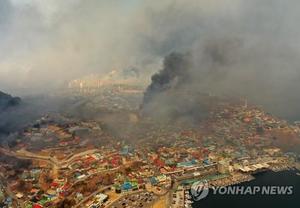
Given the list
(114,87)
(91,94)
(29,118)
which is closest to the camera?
(29,118)

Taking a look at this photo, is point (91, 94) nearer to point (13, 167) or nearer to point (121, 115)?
point (121, 115)

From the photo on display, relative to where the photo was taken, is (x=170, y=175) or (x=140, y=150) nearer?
(x=170, y=175)

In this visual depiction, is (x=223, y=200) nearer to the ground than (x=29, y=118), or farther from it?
nearer to the ground

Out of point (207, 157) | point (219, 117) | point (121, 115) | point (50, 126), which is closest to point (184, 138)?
point (207, 157)

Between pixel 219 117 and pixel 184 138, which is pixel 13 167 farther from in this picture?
pixel 219 117

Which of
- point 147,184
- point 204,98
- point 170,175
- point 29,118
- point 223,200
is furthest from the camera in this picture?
point 204,98

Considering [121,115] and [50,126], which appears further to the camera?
[121,115]

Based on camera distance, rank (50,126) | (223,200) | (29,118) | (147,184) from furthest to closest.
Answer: (29,118), (50,126), (147,184), (223,200)

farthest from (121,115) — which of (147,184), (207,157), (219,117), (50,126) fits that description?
(147,184)

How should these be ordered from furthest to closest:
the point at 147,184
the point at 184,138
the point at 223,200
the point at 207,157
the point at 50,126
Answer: the point at 50,126, the point at 184,138, the point at 207,157, the point at 147,184, the point at 223,200

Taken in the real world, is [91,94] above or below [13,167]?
above
